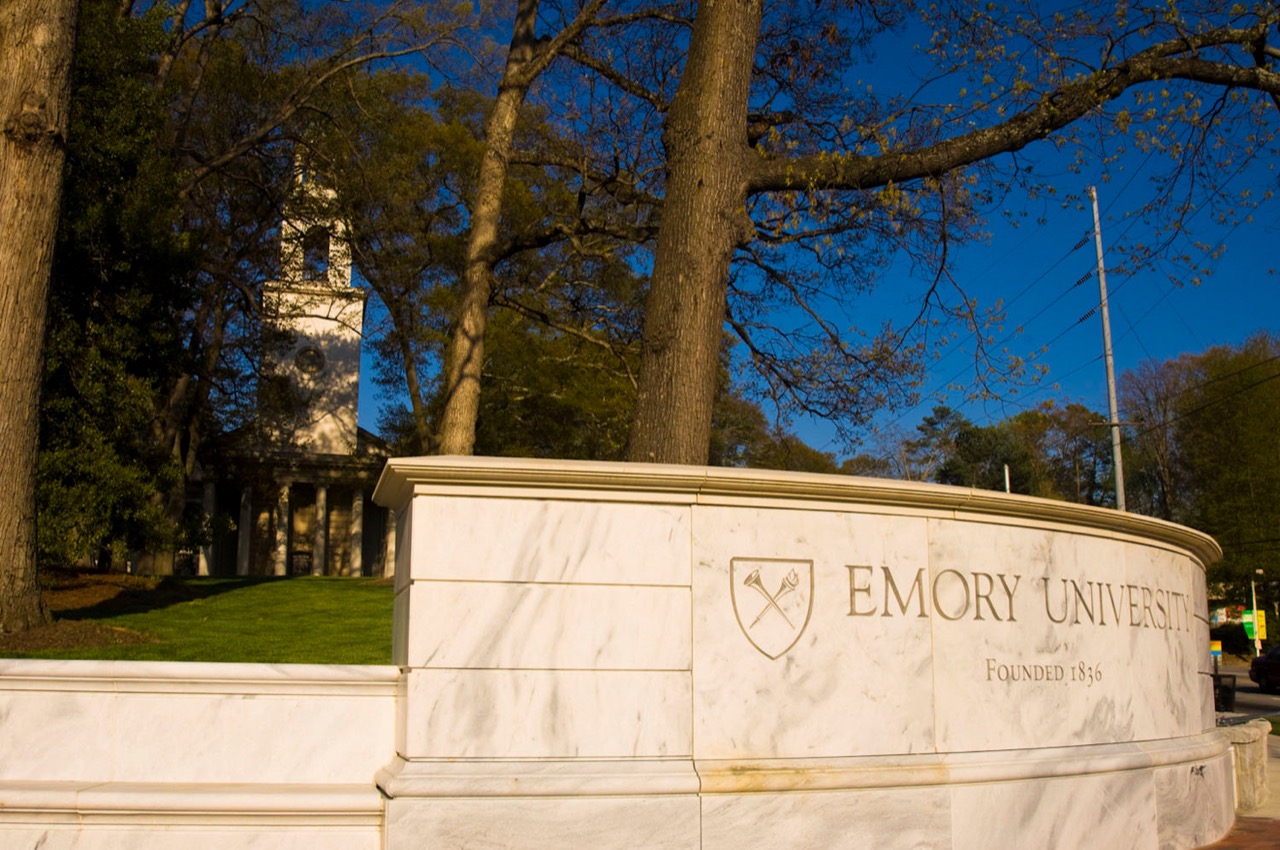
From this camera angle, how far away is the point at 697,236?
882cm

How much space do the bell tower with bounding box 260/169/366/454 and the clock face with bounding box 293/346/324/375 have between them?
0.7 inches

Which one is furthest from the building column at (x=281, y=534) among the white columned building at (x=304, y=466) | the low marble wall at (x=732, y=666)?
the low marble wall at (x=732, y=666)

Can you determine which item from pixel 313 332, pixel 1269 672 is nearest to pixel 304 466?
pixel 313 332

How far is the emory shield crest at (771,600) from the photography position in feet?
18.2

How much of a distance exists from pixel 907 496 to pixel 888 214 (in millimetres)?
5669

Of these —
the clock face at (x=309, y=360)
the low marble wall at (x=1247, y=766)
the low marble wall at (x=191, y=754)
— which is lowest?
the low marble wall at (x=1247, y=766)

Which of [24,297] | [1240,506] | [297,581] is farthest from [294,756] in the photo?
[1240,506]

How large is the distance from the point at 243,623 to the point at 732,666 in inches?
496

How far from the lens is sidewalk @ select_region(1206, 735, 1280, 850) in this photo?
22.8 ft

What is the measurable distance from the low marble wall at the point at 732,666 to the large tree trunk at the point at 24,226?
669 centimetres

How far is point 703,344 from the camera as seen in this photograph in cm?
869

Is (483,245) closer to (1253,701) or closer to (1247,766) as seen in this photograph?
(1247,766)

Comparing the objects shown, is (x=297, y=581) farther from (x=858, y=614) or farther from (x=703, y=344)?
(x=858, y=614)

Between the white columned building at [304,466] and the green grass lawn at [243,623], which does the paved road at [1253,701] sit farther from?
the white columned building at [304,466]
